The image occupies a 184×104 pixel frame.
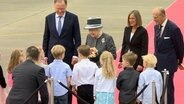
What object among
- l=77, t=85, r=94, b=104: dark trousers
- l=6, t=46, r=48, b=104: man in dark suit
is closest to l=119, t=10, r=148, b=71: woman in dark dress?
l=77, t=85, r=94, b=104: dark trousers

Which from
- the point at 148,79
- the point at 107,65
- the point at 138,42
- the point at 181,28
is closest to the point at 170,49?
the point at 138,42

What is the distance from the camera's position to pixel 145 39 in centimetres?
1149

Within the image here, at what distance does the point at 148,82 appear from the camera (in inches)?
409

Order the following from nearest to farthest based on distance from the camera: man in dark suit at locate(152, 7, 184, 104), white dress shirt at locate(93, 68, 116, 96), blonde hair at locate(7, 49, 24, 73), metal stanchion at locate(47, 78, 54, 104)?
metal stanchion at locate(47, 78, 54, 104) < white dress shirt at locate(93, 68, 116, 96) < blonde hair at locate(7, 49, 24, 73) < man in dark suit at locate(152, 7, 184, 104)

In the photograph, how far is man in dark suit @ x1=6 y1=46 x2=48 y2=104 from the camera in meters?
9.48

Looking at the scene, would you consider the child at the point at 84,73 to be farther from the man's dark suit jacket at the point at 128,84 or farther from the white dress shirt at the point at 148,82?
the white dress shirt at the point at 148,82

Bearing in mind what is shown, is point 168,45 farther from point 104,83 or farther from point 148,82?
point 104,83

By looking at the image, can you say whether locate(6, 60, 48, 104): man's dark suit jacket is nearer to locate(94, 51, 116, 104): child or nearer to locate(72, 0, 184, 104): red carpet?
locate(94, 51, 116, 104): child

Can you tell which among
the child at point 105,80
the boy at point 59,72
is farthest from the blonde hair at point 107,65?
the boy at point 59,72

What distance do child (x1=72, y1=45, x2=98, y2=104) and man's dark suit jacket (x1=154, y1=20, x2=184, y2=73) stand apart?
1454mm

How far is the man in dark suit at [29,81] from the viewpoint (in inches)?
373

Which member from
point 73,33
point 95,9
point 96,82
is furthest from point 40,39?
point 96,82

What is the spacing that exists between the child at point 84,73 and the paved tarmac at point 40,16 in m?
5.80

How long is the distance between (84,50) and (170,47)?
5.75 ft
